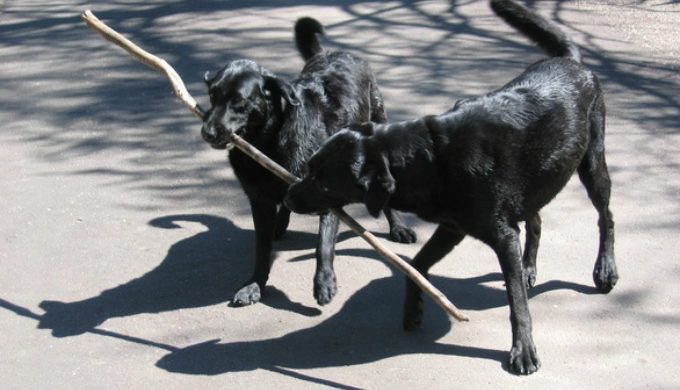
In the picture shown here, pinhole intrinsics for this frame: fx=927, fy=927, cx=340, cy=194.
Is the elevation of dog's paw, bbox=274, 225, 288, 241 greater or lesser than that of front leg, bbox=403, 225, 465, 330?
lesser

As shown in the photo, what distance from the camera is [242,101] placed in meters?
5.21

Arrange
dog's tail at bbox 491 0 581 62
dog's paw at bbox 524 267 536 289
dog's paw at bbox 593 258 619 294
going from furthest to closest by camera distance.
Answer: dog's tail at bbox 491 0 581 62 → dog's paw at bbox 524 267 536 289 → dog's paw at bbox 593 258 619 294

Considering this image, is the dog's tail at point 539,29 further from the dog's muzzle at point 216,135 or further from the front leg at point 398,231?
the dog's muzzle at point 216,135

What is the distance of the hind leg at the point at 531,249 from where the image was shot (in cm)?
554

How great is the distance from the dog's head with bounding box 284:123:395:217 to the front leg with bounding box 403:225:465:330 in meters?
0.67

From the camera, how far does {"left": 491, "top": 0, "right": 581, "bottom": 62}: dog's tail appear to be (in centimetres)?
568

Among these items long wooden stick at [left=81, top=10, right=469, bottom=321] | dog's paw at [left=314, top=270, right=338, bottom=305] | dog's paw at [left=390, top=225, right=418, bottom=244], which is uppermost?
long wooden stick at [left=81, top=10, right=469, bottom=321]

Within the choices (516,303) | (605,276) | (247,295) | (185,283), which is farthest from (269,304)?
(605,276)

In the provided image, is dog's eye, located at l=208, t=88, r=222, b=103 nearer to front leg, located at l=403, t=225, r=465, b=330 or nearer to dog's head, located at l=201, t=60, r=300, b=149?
dog's head, located at l=201, t=60, r=300, b=149

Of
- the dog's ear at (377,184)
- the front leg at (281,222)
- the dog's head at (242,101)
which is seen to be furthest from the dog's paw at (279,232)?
the dog's ear at (377,184)

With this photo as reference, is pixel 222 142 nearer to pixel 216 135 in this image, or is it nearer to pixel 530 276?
pixel 216 135

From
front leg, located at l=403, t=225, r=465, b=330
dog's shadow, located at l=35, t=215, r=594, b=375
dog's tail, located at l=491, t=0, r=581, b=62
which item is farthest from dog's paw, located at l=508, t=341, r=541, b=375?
dog's tail, located at l=491, t=0, r=581, b=62

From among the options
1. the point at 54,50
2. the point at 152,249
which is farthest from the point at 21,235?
the point at 54,50

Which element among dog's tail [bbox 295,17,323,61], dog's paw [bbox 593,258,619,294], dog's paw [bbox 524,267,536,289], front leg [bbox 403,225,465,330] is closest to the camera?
front leg [bbox 403,225,465,330]
